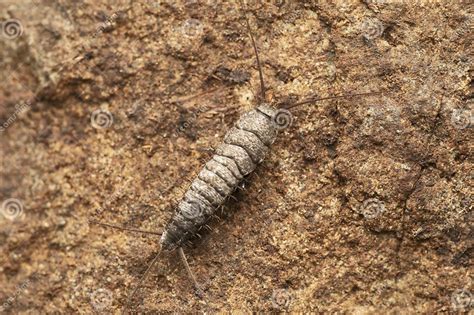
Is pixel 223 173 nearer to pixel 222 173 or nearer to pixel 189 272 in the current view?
pixel 222 173

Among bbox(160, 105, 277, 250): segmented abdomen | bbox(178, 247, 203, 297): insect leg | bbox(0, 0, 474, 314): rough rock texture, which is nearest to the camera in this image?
bbox(160, 105, 277, 250): segmented abdomen

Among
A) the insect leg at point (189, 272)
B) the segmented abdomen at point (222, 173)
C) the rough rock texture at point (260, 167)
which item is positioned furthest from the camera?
the rough rock texture at point (260, 167)

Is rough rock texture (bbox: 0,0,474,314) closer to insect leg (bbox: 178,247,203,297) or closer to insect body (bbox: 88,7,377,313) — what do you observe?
insect leg (bbox: 178,247,203,297)

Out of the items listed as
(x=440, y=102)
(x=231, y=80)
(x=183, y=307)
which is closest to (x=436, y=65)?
(x=440, y=102)

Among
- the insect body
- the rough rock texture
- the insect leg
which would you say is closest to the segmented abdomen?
the insect body

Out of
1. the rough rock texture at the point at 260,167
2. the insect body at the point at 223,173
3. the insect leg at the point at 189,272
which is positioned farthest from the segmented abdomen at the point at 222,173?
the rough rock texture at the point at 260,167

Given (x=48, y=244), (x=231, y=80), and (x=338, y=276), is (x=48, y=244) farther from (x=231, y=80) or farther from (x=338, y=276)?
(x=338, y=276)

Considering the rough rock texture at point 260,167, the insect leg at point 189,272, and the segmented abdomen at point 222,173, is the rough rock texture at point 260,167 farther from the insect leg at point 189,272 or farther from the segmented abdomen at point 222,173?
the segmented abdomen at point 222,173
